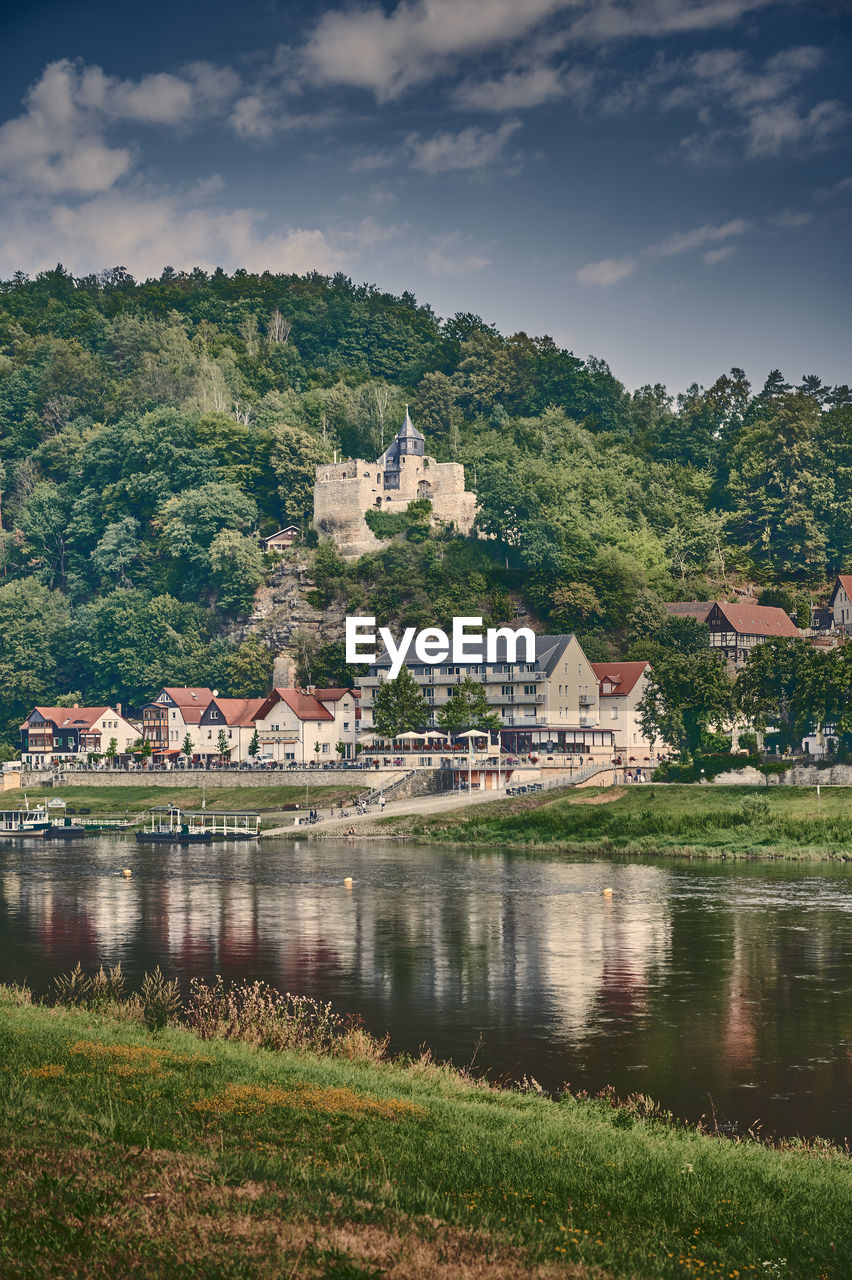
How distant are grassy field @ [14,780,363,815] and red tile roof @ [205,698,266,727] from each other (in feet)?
56.6

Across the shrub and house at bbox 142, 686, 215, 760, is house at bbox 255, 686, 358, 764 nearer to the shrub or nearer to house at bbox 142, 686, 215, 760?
house at bbox 142, 686, 215, 760

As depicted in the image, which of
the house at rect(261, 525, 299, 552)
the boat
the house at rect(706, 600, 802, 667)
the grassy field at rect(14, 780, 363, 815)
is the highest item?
the house at rect(261, 525, 299, 552)

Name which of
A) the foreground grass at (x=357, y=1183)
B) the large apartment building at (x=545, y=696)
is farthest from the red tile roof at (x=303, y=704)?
the foreground grass at (x=357, y=1183)

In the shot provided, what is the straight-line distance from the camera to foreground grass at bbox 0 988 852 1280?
547 inches

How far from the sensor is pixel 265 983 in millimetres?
39969

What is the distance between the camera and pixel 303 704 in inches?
5113

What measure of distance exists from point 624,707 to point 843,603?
30.3 meters

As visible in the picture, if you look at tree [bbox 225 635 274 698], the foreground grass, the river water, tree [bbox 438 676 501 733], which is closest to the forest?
tree [bbox 225 635 274 698]

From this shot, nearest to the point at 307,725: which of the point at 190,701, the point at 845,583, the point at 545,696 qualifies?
the point at 190,701

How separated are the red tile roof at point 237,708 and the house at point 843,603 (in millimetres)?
60213

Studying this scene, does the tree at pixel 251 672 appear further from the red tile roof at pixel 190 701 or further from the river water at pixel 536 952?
the river water at pixel 536 952

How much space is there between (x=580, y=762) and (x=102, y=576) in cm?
8205

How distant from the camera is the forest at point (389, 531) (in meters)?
145

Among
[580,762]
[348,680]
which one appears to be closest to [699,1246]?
[580,762]
